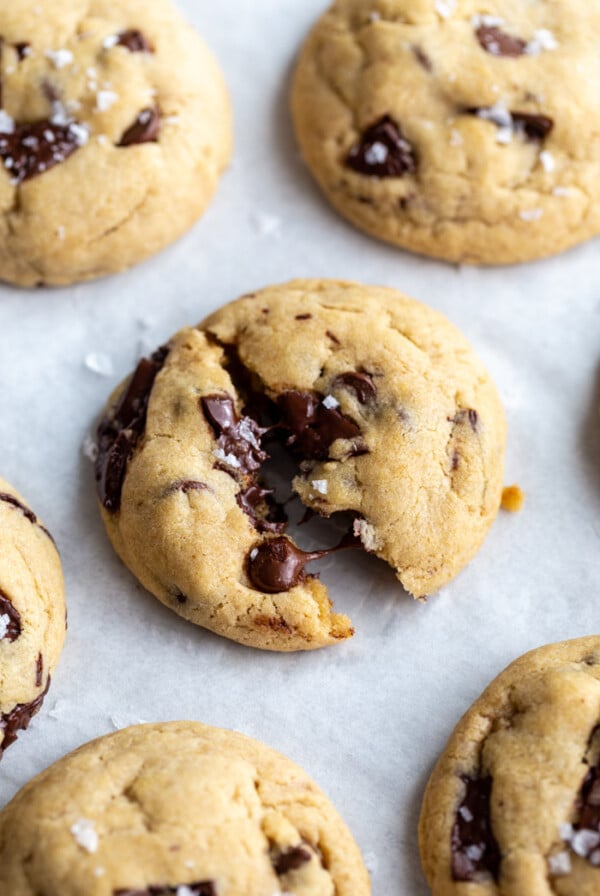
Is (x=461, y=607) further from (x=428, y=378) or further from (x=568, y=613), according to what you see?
(x=428, y=378)

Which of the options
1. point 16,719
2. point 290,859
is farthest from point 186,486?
point 290,859

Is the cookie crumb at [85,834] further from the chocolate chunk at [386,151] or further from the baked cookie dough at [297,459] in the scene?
the chocolate chunk at [386,151]

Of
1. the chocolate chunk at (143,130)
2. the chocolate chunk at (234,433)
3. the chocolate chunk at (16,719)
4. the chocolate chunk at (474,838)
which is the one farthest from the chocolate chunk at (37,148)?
the chocolate chunk at (474,838)

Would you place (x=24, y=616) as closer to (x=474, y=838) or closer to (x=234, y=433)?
(x=234, y=433)

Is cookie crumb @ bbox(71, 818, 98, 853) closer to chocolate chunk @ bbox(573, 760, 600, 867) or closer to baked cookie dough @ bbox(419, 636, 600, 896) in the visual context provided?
baked cookie dough @ bbox(419, 636, 600, 896)

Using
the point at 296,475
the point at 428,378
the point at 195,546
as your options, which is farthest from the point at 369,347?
the point at 195,546

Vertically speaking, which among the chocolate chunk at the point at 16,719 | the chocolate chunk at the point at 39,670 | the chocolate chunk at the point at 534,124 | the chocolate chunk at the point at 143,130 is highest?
the chocolate chunk at the point at 534,124
